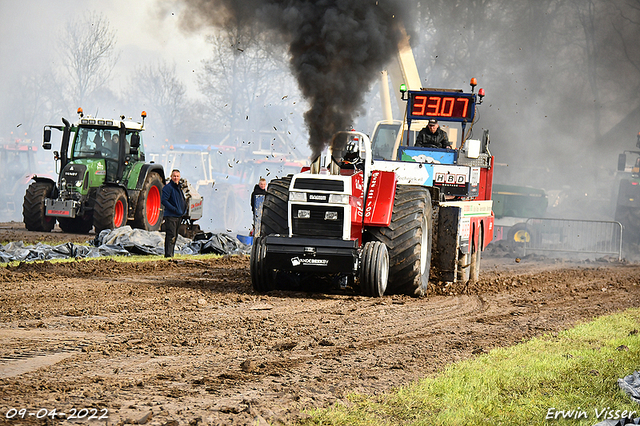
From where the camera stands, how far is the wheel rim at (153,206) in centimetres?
2086

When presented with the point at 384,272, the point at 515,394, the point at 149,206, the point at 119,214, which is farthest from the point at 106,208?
the point at 515,394

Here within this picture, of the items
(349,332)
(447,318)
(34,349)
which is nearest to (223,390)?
(34,349)

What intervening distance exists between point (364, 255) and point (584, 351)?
324cm

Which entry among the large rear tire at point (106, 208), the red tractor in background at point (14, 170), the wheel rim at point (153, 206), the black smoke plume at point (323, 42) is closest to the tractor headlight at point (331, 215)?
the black smoke plume at point (323, 42)

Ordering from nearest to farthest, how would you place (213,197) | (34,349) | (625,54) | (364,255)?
(34,349), (364,255), (625,54), (213,197)

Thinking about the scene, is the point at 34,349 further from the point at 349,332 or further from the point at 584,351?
the point at 584,351

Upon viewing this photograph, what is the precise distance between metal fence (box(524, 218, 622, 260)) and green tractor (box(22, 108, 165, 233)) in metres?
11.1

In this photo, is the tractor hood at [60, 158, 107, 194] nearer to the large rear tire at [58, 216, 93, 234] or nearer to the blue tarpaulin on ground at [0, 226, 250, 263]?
the large rear tire at [58, 216, 93, 234]

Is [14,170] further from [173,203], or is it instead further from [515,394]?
[515,394]

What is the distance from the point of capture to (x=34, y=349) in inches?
243

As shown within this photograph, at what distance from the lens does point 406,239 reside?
9.66 meters

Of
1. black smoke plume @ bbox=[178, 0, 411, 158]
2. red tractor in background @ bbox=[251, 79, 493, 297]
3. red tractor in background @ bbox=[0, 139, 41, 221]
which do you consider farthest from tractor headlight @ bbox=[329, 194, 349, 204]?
red tractor in background @ bbox=[0, 139, 41, 221]

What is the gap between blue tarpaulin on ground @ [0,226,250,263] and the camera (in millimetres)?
14234

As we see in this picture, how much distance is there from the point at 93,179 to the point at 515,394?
16374mm
